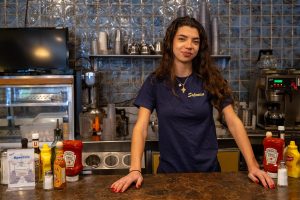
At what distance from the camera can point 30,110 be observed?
3.48 meters

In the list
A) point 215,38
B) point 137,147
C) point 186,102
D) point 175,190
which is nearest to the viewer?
point 175,190

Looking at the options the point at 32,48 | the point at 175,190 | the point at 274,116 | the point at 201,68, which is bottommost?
the point at 175,190

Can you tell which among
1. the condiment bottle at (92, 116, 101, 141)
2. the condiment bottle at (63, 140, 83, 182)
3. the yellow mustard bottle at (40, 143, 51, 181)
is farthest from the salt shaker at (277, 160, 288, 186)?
the condiment bottle at (92, 116, 101, 141)

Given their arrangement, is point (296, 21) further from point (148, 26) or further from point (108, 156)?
point (108, 156)

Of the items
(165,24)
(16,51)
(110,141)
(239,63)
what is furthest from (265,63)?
(16,51)

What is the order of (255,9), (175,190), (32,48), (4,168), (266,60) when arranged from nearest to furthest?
(175,190)
(4,168)
(32,48)
(266,60)
(255,9)

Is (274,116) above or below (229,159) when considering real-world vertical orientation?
above

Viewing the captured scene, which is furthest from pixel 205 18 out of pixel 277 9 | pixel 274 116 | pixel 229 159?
pixel 229 159

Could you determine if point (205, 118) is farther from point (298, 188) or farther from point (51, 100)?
point (51, 100)

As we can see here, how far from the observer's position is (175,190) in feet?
5.24

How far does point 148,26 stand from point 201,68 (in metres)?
1.87

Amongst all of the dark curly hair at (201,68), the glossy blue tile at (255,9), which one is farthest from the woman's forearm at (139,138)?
the glossy blue tile at (255,9)

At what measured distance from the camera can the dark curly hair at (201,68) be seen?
79.9 inches

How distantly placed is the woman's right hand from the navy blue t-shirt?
393 mm
